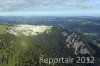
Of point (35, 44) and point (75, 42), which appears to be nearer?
point (35, 44)

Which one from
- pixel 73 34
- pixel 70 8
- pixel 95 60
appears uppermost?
pixel 70 8

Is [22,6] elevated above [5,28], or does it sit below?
above

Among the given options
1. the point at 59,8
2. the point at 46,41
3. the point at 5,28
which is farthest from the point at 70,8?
the point at 5,28

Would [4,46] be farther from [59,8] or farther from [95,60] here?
[95,60]

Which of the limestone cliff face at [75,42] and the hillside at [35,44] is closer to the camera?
the hillside at [35,44]

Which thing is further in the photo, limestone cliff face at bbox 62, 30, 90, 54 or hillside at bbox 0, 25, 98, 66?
limestone cliff face at bbox 62, 30, 90, 54
